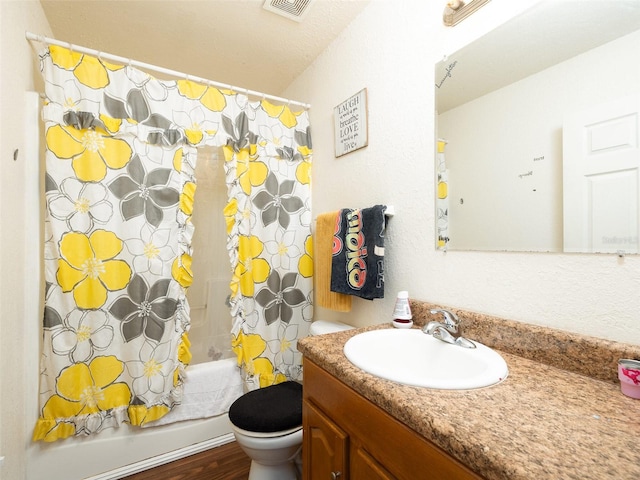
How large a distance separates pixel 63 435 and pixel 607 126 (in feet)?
7.22

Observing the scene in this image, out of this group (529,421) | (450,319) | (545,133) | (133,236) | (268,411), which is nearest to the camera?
(529,421)

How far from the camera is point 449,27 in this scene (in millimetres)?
1011

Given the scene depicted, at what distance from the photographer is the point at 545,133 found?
768mm

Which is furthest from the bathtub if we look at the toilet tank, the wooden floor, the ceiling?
the ceiling

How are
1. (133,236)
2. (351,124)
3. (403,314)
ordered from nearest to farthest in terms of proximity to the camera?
1. (403,314)
2. (133,236)
3. (351,124)

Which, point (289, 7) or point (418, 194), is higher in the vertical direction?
point (289, 7)

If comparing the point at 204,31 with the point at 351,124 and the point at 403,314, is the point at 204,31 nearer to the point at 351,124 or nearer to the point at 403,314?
the point at 351,124

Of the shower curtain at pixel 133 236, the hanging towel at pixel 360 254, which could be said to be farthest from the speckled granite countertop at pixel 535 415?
the shower curtain at pixel 133 236

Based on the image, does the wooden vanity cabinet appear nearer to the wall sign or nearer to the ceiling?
the wall sign

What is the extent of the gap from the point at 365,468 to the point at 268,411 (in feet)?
2.20

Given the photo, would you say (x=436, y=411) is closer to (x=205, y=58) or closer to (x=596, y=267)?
(x=596, y=267)

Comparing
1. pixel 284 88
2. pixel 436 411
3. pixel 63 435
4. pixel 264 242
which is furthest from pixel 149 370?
pixel 284 88

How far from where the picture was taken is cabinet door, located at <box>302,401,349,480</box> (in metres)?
0.72

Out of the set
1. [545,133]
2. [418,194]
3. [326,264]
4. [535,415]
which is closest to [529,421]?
[535,415]
